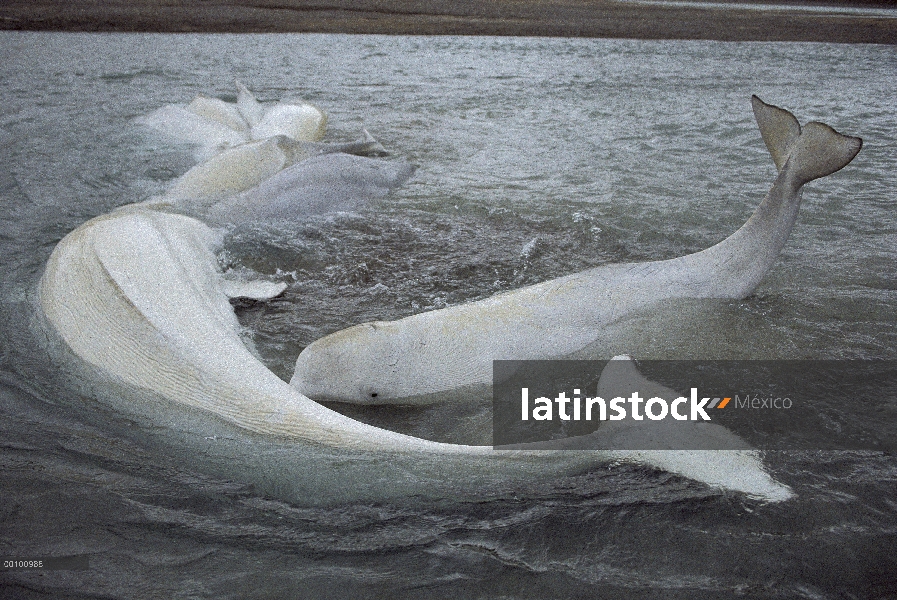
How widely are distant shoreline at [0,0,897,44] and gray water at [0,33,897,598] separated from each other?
667cm

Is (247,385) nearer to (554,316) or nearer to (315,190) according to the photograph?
(554,316)

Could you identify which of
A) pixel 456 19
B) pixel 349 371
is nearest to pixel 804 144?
pixel 349 371

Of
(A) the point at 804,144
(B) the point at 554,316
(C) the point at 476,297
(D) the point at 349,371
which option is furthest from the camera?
(C) the point at 476,297

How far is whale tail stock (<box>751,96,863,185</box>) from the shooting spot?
4078 millimetres

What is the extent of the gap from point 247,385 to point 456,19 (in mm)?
19845

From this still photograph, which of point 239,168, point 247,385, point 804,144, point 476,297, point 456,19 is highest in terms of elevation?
point 456,19

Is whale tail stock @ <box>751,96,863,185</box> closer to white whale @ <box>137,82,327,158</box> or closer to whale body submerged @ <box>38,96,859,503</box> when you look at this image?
whale body submerged @ <box>38,96,859,503</box>

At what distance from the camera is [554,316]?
4.03 meters

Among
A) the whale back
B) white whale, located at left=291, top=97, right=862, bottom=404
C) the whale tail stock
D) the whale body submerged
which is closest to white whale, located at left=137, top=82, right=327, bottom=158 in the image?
the whale back

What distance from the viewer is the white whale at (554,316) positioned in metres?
3.74

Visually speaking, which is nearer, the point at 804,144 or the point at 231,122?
the point at 804,144

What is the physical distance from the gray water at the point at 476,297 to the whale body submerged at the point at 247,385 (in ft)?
0.32

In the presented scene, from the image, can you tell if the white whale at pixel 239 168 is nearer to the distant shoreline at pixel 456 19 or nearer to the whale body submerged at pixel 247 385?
the whale body submerged at pixel 247 385

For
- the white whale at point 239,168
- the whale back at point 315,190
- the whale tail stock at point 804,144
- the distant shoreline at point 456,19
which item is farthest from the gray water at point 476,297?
the distant shoreline at point 456,19
